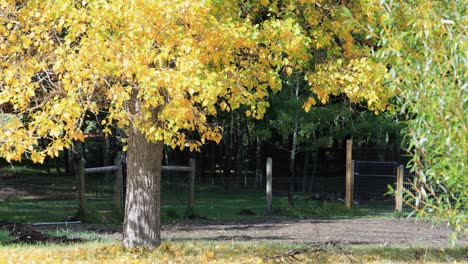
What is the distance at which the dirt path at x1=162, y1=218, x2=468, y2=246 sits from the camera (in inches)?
531

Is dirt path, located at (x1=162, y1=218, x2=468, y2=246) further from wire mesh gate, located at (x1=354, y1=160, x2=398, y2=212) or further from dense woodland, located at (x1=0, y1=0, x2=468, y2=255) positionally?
wire mesh gate, located at (x1=354, y1=160, x2=398, y2=212)

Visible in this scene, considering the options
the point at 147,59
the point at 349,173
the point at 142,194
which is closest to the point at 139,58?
the point at 147,59

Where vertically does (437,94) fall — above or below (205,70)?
below

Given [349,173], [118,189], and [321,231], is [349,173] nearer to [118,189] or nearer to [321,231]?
[321,231]

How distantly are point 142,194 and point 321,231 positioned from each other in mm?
5280

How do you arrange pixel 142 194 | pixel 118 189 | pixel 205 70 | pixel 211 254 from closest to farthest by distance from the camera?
pixel 205 70
pixel 211 254
pixel 142 194
pixel 118 189

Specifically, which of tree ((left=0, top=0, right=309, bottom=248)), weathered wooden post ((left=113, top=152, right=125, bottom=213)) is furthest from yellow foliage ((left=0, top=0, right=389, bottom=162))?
weathered wooden post ((left=113, top=152, right=125, bottom=213))

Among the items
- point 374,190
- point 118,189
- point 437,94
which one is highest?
point 437,94

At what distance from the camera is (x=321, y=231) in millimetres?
14836

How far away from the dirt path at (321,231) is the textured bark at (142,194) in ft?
8.80

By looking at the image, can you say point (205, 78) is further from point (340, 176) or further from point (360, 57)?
point (340, 176)

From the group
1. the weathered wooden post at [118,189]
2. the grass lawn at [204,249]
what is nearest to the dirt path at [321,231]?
the grass lawn at [204,249]

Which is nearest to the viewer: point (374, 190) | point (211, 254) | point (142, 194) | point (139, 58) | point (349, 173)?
point (139, 58)

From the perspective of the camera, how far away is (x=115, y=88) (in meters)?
8.51
